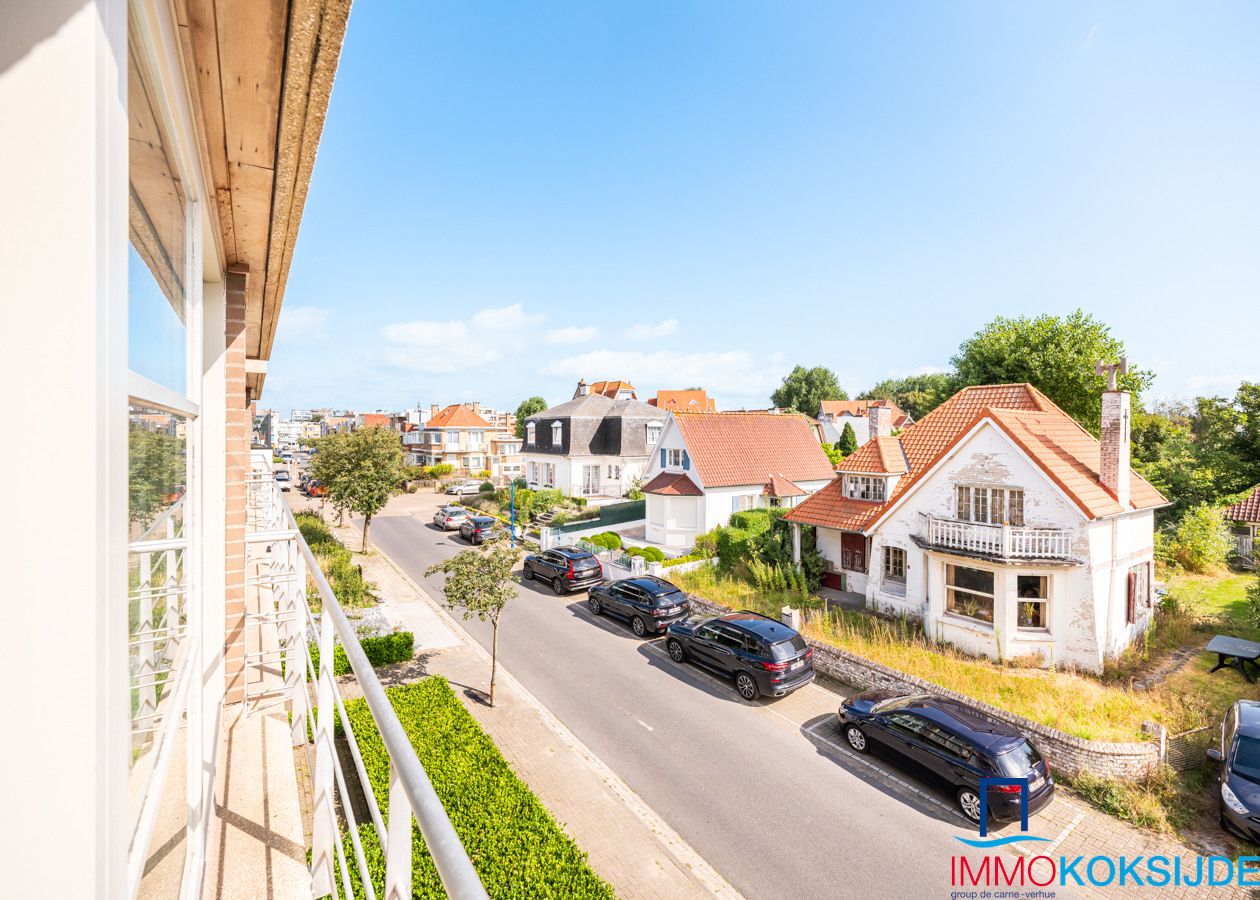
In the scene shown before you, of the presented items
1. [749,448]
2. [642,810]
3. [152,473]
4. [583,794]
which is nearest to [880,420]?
[749,448]

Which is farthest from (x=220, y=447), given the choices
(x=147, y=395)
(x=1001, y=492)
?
(x=1001, y=492)

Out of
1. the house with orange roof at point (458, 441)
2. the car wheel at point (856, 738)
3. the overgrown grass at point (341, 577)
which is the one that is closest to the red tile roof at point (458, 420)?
the house with orange roof at point (458, 441)

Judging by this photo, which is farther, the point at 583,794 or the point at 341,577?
the point at 341,577

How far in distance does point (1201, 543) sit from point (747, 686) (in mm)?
21011

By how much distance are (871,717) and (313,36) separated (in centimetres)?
1192

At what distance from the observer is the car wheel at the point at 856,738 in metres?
10.8

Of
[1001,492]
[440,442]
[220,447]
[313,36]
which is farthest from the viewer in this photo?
[440,442]

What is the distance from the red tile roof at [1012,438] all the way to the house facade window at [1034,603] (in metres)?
2.09

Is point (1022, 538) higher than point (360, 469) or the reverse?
the reverse

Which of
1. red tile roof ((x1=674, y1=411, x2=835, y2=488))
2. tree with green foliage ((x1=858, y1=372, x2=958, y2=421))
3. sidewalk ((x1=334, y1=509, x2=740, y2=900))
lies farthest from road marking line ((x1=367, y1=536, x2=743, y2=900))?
tree with green foliage ((x1=858, y1=372, x2=958, y2=421))

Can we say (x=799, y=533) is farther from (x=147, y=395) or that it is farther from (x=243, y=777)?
(x=147, y=395)

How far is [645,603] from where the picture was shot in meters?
16.5

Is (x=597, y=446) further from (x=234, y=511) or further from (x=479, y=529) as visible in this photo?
(x=234, y=511)

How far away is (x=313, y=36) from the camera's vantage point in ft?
6.05
